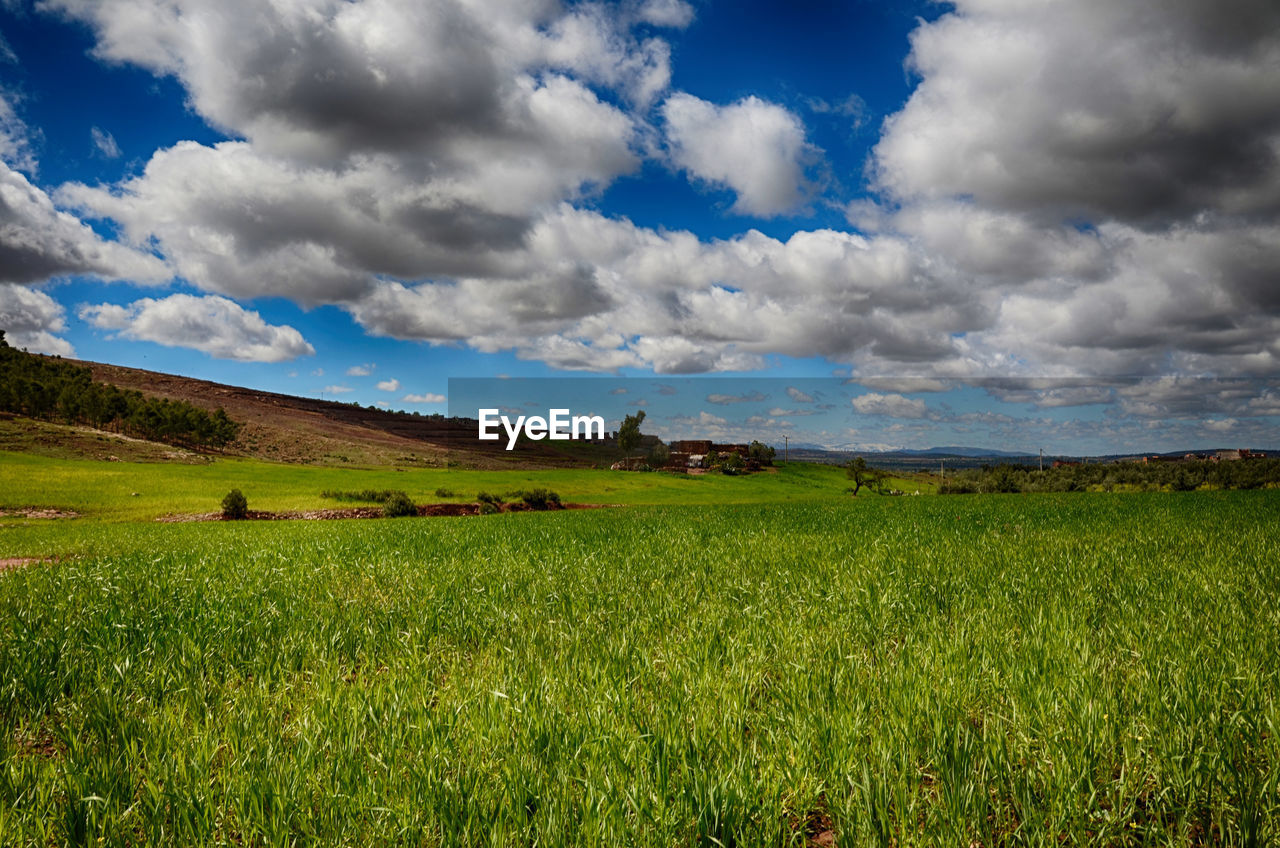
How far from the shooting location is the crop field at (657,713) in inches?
104

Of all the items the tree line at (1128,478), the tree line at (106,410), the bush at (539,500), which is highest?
the tree line at (106,410)

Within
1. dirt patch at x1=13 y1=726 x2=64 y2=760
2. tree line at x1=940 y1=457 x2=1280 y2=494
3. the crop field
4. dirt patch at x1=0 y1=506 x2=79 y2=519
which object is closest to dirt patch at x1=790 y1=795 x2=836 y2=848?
the crop field

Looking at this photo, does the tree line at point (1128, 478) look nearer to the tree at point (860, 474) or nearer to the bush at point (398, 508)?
the tree at point (860, 474)

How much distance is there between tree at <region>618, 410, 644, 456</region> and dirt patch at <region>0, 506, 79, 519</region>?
94.2m

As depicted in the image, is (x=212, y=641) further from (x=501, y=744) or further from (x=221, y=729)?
(x=501, y=744)

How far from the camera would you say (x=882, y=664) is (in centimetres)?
435

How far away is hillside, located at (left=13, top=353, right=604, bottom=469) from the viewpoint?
8262 centimetres

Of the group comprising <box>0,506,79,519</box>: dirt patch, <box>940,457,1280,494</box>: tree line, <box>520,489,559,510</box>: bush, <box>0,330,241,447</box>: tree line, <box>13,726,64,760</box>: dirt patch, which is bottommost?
<box>0,506,79,519</box>: dirt patch

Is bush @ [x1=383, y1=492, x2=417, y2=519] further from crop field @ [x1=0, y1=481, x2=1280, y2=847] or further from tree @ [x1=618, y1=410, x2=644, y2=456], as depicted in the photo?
tree @ [x1=618, y1=410, x2=644, y2=456]

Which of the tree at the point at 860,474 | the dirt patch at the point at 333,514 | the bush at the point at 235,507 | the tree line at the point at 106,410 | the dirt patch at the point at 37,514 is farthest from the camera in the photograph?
the tree line at the point at 106,410

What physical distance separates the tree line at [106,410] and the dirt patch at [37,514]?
232 ft

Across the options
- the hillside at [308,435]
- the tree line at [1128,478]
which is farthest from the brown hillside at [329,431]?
the tree line at [1128,478]

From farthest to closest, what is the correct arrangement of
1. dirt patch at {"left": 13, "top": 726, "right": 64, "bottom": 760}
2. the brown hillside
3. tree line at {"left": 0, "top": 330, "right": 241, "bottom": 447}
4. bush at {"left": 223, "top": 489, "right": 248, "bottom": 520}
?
the brown hillside, tree line at {"left": 0, "top": 330, "right": 241, "bottom": 447}, bush at {"left": 223, "top": 489, "right": 248, "bottom": 520}, dirt patch at {"left": 13, "top": 726, "right": 64, "bottom": 760}

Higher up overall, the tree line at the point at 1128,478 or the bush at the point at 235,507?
the tree line at the point at 1128,478
